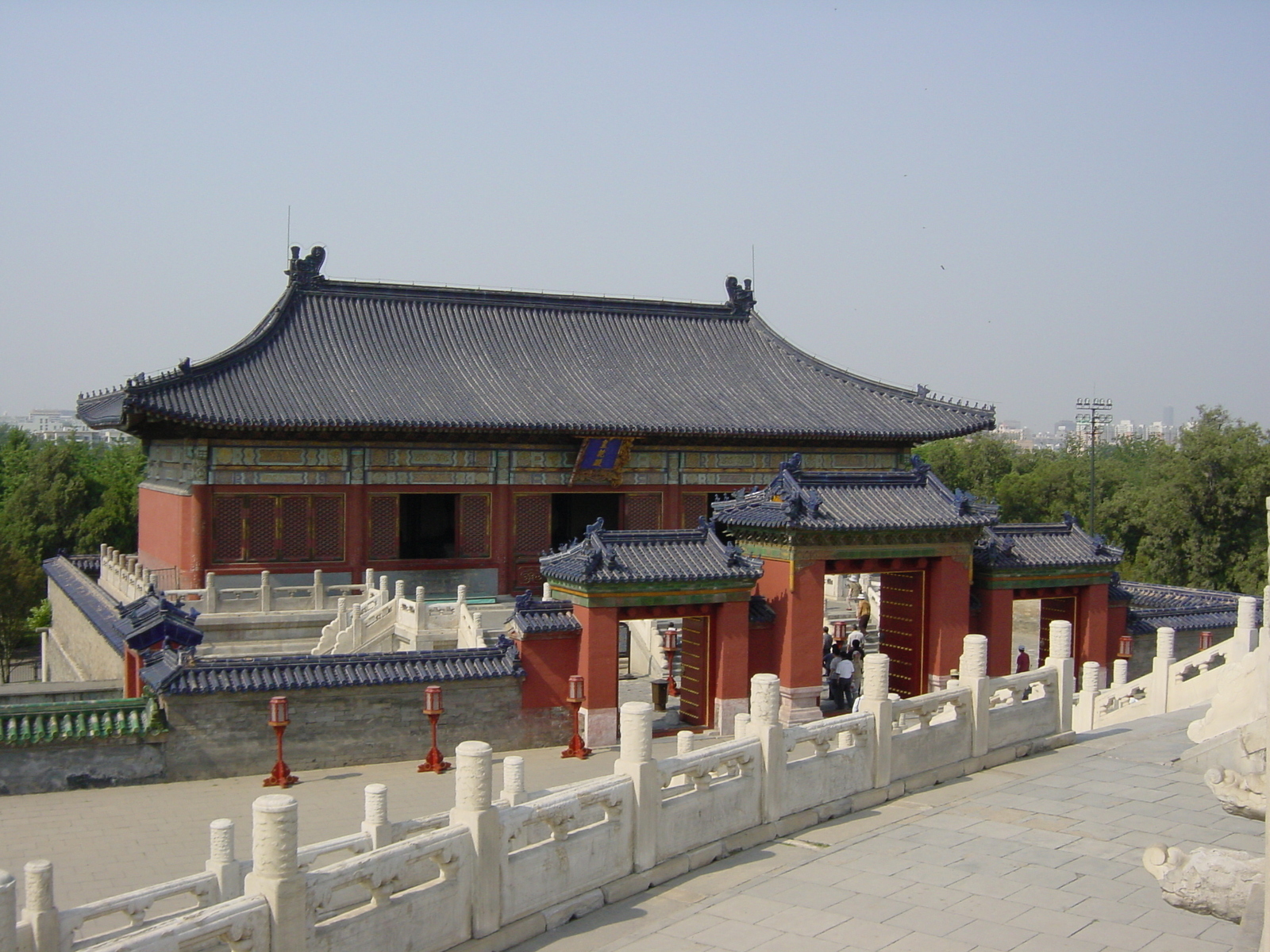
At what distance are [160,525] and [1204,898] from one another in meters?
25.8

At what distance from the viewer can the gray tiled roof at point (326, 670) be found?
15703mm

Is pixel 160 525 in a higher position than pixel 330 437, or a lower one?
lower

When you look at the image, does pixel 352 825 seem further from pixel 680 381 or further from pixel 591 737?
pixel 680 381

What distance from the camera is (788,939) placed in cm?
843

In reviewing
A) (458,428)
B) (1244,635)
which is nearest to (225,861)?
(1244,635)

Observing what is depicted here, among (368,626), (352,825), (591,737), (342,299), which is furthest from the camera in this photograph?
(342,299)

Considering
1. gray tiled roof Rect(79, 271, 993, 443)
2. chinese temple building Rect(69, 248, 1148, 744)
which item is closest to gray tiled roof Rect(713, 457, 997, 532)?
chinese temple building Rect(69, 248, 1148, 744)

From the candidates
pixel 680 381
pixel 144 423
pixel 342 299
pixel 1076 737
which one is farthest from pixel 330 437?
pixel 1076 737

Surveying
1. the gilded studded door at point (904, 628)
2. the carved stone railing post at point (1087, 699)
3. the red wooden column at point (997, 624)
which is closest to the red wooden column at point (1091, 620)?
the red wooden column at point (997, 624)

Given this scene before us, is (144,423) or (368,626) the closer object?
(368,626)

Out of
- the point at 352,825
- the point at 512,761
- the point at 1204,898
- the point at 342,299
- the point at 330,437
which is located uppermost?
the point at 342,299

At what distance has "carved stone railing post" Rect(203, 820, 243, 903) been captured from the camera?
8.24 metres

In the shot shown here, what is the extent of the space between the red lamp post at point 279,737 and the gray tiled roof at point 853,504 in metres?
7.79

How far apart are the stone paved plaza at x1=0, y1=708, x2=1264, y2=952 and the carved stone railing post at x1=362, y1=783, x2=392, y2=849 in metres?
1.34
